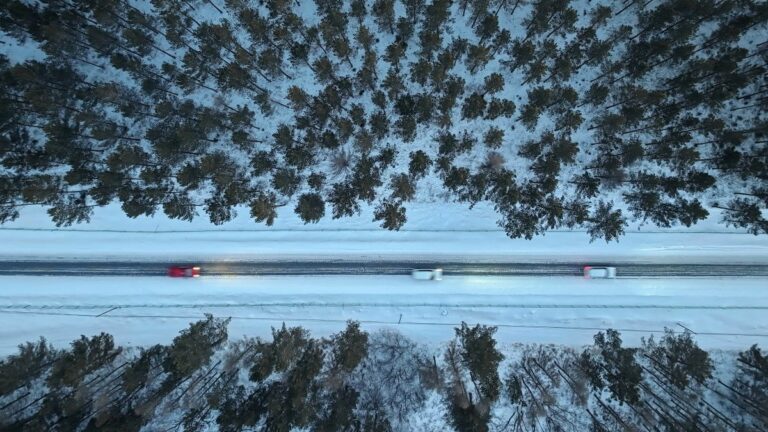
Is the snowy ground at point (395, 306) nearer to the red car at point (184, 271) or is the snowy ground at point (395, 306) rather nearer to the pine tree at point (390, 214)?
the red car at point (184, 271)

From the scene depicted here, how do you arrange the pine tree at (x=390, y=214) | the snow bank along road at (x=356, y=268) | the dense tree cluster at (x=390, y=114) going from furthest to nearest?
1. the snow bank along road at (x=356, y=268)
2. the pine tree at (x=390, y=214)
3. the dense tree cluster at (x=390, y=114)

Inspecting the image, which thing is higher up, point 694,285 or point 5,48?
point 5,48

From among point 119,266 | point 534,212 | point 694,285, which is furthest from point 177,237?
point 694,285

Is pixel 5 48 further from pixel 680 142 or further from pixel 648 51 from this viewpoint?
pixel 680 142

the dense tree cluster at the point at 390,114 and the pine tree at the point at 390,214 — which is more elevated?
the dense tree cluster at the point at 390,114

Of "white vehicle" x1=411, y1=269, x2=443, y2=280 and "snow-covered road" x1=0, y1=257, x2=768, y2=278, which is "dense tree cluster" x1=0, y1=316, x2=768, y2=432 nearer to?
"white vehicle" x1=411, y1=269, x2=443, y2=280

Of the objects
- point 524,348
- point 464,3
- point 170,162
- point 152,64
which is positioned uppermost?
point 464,3

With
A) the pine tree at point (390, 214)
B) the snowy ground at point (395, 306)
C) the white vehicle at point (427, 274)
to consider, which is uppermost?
the pine tree at point (390, 214)

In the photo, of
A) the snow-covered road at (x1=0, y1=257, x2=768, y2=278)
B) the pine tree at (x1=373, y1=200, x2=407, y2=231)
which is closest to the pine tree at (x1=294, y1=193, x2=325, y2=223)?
the snow-covered road at (x1=0, y1=257, x2=768, y2=278)

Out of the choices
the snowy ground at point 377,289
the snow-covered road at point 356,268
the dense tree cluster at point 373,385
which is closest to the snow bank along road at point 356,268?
the snow-covered road at point 356,268
